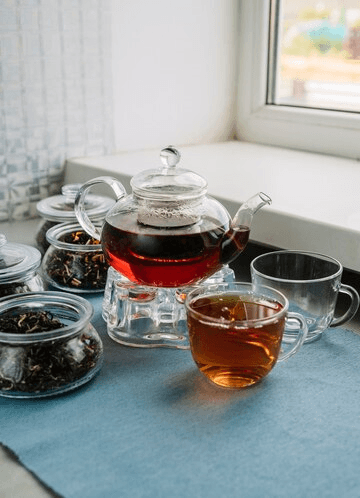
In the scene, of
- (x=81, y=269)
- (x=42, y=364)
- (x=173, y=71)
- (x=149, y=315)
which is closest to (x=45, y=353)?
(x=42, y=364)

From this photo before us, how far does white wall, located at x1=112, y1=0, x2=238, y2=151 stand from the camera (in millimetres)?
1261

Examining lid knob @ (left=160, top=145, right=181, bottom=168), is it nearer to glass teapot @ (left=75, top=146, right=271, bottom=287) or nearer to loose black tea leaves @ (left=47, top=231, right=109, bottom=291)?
glass teapot @ (left=75, top=146, right=271, bottom=287)

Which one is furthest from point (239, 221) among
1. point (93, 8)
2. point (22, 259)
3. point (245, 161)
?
point (93, 8)

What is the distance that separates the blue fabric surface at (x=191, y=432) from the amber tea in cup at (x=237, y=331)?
0.02 meters

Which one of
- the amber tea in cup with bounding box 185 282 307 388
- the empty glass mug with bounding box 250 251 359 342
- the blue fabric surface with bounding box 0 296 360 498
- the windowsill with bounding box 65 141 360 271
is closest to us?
the blue fabric surface with bounding box 0 296 360 498

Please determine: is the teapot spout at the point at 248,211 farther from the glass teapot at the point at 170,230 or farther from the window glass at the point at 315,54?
the window glass at the point at 315,54

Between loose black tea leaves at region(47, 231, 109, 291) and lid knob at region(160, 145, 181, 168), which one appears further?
loose black tea leaves at region(47, 231, 109, 291)

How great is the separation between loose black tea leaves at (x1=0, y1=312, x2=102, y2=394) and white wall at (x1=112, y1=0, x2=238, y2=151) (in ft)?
2.33

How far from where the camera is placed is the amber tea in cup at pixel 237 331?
2.00ft

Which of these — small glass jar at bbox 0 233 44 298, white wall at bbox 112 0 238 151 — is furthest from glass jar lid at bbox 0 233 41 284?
white wall at bbox 112 0 238 151

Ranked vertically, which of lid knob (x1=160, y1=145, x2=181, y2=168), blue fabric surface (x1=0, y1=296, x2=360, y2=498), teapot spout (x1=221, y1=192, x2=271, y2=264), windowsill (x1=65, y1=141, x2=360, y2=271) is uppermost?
lid knob (x1=160, y1=145, x2=181, y2=168)

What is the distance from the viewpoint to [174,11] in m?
1.30

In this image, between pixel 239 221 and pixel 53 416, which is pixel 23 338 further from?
pixel 239 221

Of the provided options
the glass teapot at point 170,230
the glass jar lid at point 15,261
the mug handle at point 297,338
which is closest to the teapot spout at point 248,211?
the glass teapot at point 170,230
